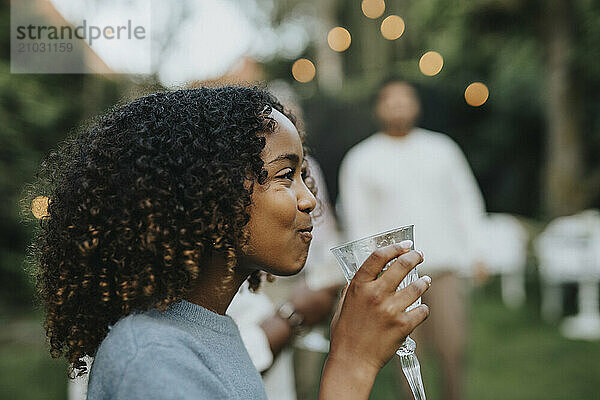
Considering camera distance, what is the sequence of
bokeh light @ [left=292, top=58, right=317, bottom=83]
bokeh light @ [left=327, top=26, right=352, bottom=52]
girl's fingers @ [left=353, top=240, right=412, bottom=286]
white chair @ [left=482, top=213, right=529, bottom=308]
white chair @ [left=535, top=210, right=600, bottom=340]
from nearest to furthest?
girl's fingers @ [left=353, top=240, right=412, bottom=286]
white chair @ [left=535, top=210, right=600, bottom=340]
white chair @ [left=482, top=213, right=529, bottom=308]
bokeh light @ [left=327, top=26, right=352, bottom=52]
bokeh light @ [left=292, top=58, right=317, bottom=83]

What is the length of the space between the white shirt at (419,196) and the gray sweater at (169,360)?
2500 millimetres

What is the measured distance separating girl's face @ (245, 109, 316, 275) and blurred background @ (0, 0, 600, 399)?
1.27 ft

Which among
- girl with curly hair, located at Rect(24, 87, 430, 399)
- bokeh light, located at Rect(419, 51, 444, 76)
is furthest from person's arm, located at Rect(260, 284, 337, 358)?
bokeh light, located at Rect(419, 51, 444, 76)

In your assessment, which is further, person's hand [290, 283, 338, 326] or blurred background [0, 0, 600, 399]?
blurred background [0, 0, 600, 399]

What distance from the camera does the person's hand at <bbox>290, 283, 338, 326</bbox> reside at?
193 centimetres

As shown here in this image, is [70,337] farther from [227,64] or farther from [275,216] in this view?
[227,64]

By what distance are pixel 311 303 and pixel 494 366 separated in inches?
131

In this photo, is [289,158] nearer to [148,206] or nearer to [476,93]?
[148,206]

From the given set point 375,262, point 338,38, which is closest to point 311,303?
point 375,262

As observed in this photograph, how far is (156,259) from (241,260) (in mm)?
146

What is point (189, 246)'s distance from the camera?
1.05 metres

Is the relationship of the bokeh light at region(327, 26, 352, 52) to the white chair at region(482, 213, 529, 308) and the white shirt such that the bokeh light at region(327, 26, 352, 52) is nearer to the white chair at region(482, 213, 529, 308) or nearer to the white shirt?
the white chair at region(482, 213, 529, 308)

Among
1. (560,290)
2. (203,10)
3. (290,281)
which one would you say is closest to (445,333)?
(290,281)

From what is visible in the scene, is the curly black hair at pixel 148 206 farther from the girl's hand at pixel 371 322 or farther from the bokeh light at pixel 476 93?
the bokeh light at pixel 476 93
